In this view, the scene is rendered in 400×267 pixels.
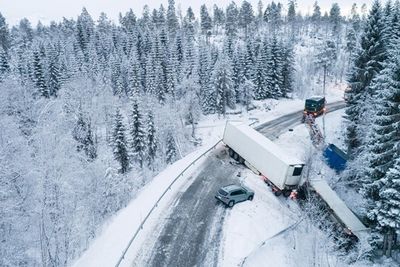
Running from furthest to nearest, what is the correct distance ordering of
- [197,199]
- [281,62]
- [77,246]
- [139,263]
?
[281,62] < [197,199] < [77,246] < [139,263]

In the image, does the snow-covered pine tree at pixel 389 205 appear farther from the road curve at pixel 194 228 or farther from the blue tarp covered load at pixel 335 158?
the blue tarp covered load at pixel 335 158

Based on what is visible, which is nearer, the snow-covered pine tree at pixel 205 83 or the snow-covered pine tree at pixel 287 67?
the snow-covered pine tree at pixel 205 83

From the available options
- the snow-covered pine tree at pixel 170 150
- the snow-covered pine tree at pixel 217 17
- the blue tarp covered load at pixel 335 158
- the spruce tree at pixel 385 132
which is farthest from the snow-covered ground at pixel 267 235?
the snow-covered pine tree at pixel 217 17

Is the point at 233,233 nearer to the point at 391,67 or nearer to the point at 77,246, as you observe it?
the point at 77,246

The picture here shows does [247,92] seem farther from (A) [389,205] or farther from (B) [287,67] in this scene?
(A) [389,205]

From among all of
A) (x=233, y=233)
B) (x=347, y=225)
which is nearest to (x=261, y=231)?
(x=233, y=233)
